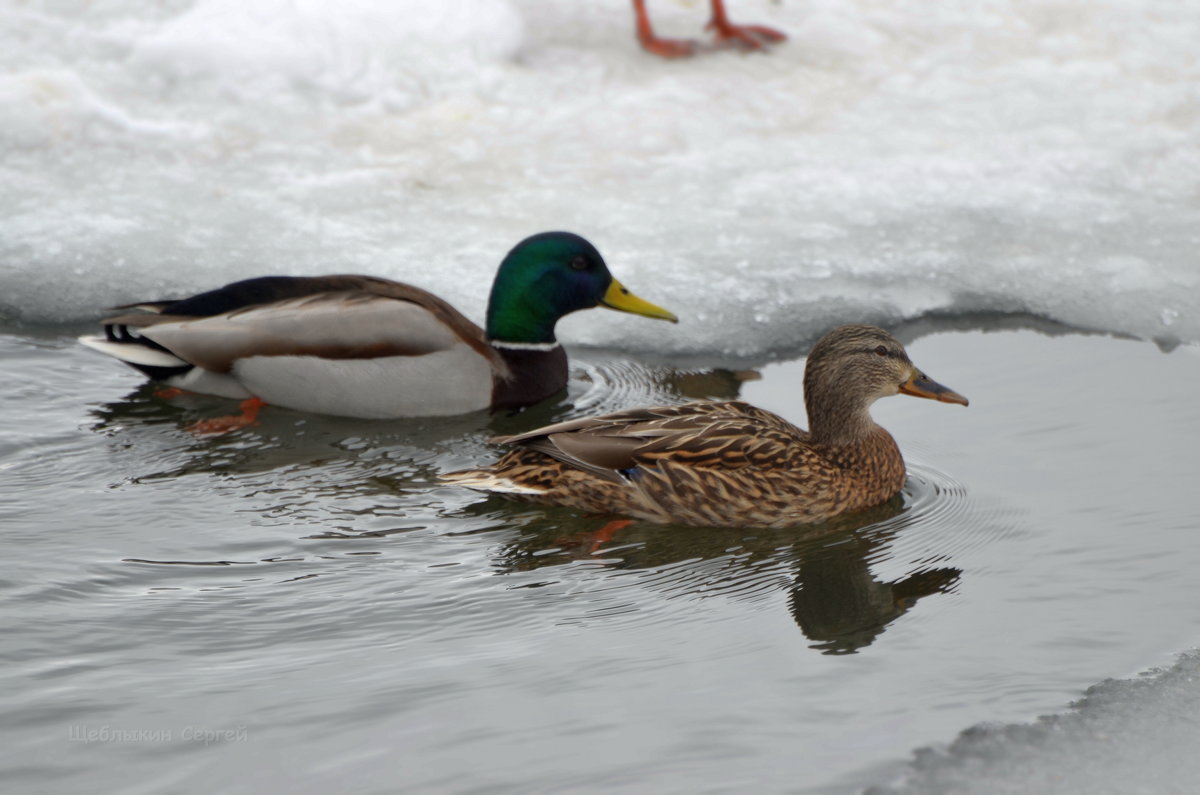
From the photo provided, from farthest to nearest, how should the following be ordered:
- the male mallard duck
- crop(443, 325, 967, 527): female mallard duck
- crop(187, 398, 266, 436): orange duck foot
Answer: the male mallard duck, crop(187, 398, 266, 436): orange duck foot, crop(443, 325, 967, 527): female mallard duck

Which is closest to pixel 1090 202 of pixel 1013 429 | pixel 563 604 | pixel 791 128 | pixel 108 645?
pixel 791 128

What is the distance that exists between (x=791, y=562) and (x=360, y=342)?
6.97ft

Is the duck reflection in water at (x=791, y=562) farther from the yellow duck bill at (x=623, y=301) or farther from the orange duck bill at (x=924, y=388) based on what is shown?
the yellow duck bill at (x=623, y=301)

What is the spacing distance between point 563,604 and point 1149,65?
6672 mm

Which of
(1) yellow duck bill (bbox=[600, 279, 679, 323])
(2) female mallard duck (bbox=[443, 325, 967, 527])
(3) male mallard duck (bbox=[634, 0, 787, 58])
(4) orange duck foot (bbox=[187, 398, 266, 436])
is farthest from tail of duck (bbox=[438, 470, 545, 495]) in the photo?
(3) male mallard duck (bbox=[634, 0, 787, 58])

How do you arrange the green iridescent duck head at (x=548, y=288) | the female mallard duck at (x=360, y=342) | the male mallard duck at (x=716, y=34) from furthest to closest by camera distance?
the male mallard duck at (x=716, y=34)
the green iridescent duck head at (x=548, y=288)
the female mallard duck at (x=360, y=342)

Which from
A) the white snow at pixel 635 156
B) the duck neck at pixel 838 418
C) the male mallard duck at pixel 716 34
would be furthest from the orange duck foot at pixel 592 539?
the male mallard duck at pixel 716 34

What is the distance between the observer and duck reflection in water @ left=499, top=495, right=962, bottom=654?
4.10 m

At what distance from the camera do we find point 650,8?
1023 cm

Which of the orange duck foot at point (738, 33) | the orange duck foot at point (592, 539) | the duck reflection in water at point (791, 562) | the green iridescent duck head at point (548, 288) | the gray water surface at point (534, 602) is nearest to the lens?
the gray water surface at point (534, 602)

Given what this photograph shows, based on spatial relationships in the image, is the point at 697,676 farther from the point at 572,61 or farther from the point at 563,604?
the point at 572,61

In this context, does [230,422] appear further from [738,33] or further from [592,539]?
[738,33]

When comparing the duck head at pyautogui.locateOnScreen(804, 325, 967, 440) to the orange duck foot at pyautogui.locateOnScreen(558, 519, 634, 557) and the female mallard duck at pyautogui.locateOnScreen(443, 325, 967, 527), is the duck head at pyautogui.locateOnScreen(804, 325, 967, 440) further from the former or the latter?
the orange duck foot at pyautogui.locateOnScreen(558, 519, 634, 557)

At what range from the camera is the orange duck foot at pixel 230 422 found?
5590 millimetres
